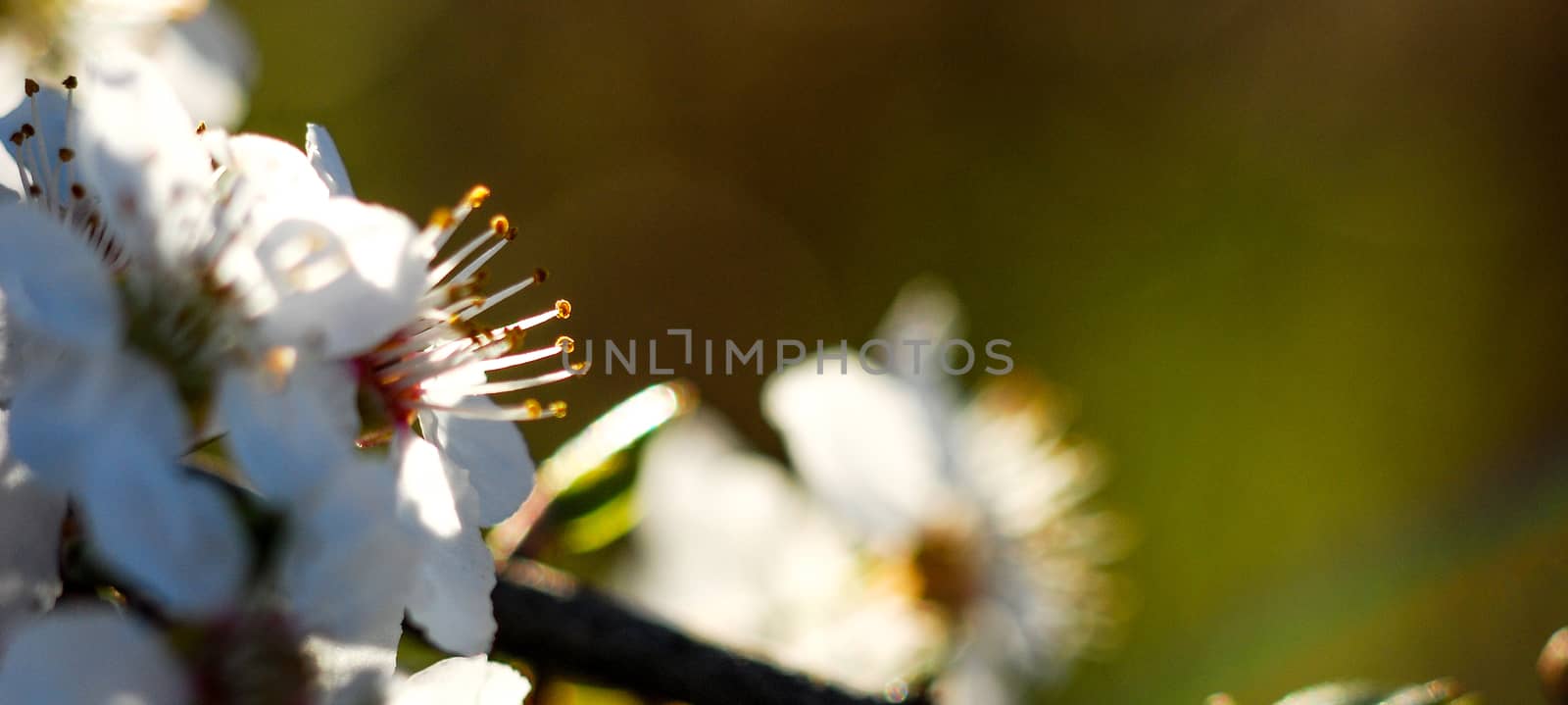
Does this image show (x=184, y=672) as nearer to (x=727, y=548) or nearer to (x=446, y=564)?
(x=446, y=564)

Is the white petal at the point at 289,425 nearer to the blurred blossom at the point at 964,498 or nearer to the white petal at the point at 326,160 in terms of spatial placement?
the white petal at the point at 326,160

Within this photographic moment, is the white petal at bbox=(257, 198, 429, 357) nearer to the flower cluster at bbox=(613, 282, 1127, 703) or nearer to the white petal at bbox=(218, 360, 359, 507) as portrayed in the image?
the white petal at bbox=(218, 360, 359, 507)

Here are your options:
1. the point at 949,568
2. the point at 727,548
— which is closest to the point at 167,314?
the point at 727,548

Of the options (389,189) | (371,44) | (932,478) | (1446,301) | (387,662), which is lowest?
(387,662)

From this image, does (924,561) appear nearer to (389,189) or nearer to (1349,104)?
(389,189)

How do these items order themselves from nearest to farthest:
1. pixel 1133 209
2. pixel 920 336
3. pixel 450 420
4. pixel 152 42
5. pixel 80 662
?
1. pixel 80 662
2. pixel 450 420
3. pixel 152 42
4. pixel 920 336
5. pixel 1133 209

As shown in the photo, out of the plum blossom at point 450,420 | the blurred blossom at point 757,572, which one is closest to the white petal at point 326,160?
the plum blossom at point 450,420

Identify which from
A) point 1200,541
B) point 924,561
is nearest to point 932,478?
point 924,561
